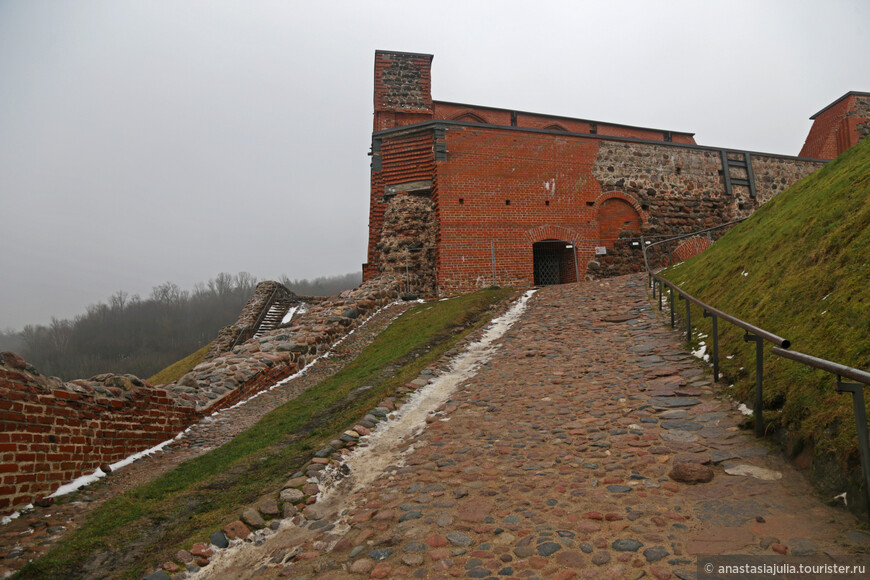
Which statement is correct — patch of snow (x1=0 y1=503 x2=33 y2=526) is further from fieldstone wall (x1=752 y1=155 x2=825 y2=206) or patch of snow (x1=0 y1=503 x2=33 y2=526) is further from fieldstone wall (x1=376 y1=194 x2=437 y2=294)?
fieldstone wall (x1=752 y1=155 x2=825 y2=206)

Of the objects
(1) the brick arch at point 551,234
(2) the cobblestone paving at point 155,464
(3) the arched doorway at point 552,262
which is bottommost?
(2) the cobblestone paving at point 155,464

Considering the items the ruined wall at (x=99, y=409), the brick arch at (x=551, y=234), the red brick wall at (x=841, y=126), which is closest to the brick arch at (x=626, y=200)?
the brick arch at (x=551, y=234)

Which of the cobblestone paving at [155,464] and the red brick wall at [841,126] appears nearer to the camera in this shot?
the cobblestone paving at [155,464]

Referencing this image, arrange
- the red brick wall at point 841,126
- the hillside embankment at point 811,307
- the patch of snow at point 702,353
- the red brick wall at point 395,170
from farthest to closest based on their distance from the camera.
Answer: the red brick wall at point 841,126 → the red brick wall at point 395,170 → the patch of snow at point 702,353 → the hillside embankment at point 811,307

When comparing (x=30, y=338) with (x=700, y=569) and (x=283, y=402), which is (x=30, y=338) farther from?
(x=700, y=569)

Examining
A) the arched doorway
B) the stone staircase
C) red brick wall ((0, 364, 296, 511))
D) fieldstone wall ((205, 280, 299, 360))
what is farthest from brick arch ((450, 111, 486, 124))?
red brick wall ((0, 364, 296, 511))

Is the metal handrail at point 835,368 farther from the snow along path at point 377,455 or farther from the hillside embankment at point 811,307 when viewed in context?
the snow along path at point 377,455

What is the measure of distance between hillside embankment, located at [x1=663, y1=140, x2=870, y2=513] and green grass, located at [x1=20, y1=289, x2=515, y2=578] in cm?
471

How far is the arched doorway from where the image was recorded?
19.5 meters

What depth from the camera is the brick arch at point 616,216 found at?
19.7 m

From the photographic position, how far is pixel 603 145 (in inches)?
784

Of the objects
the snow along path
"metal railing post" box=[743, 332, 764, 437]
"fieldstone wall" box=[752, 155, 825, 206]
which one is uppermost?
"fieldstone wall" box=[752, 155, 825, 206]

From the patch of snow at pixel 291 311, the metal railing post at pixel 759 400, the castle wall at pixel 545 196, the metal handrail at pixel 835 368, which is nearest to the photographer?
the metal handrail at pixel 835 368

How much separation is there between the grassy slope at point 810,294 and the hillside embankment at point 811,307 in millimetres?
12
